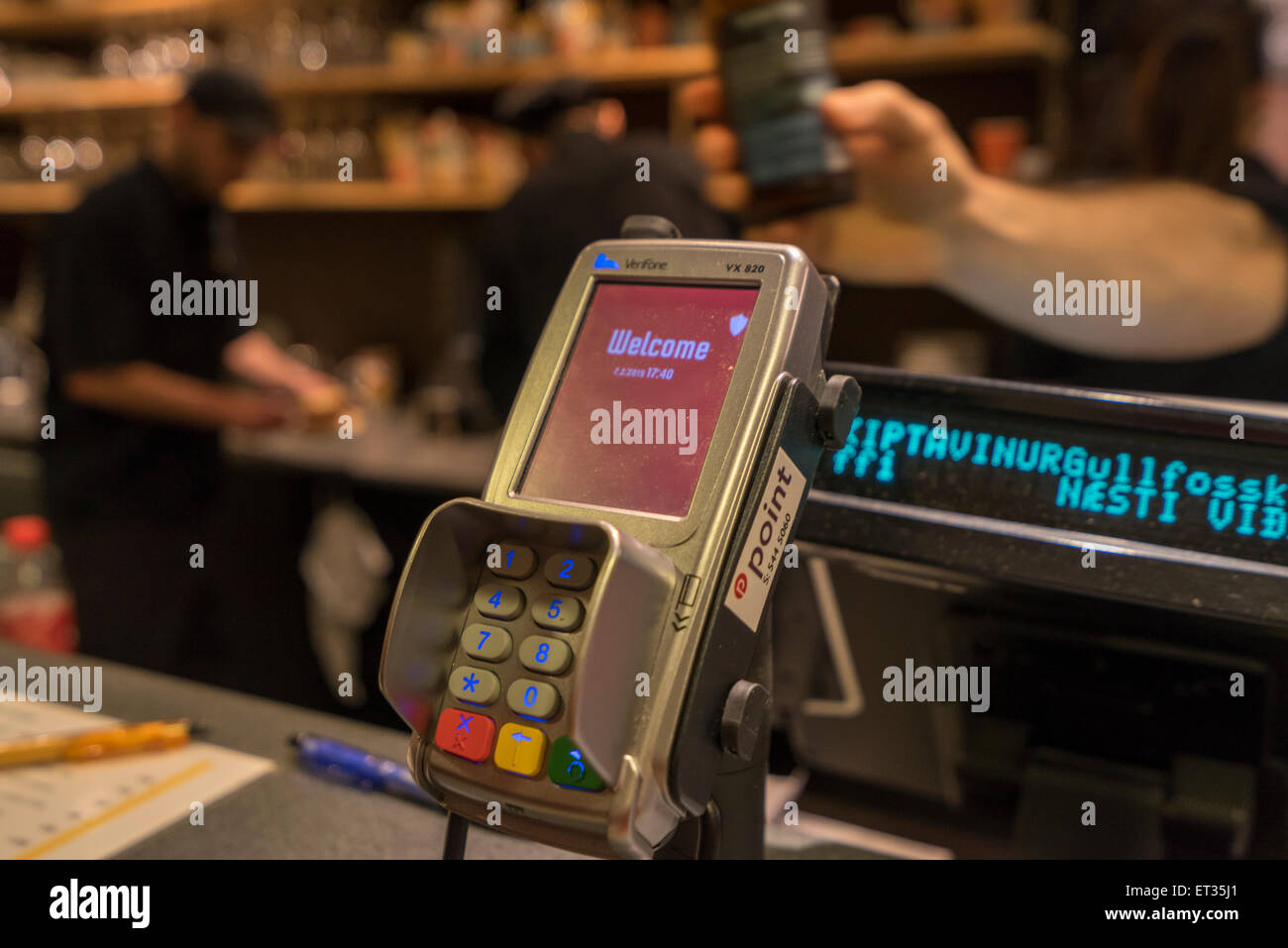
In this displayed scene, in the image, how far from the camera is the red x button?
0.43m

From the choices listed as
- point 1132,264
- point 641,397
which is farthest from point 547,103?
point 641,397

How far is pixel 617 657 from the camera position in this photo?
0.41m

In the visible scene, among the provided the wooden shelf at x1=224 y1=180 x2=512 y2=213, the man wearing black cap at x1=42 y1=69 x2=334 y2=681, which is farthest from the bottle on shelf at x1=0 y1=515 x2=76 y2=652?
Answer: the wooden shelf at x1=224 y1=180 x2=512 y2=213

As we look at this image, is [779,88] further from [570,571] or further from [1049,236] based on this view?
[570,571]

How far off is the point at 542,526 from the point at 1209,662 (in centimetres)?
39

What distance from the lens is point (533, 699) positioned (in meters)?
0.42

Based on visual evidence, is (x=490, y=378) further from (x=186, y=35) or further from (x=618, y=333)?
(x=186, y=35)

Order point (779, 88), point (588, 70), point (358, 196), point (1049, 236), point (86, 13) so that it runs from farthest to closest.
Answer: point (86, 13) → point (358, 196) → point (588, 70) → point (1049, 236) → point (779, 88)

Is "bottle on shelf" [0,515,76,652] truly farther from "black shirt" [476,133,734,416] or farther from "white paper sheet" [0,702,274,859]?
"black shirt" [476,133,734,416]

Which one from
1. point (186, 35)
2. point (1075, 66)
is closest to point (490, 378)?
point (1075, 66)

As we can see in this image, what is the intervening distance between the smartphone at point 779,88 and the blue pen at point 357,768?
1.84 feet

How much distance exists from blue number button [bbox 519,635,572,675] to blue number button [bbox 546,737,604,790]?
30 millimetres

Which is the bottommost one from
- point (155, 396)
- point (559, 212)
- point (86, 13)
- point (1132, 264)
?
point (155, 396)

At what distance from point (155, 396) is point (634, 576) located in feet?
6.67
